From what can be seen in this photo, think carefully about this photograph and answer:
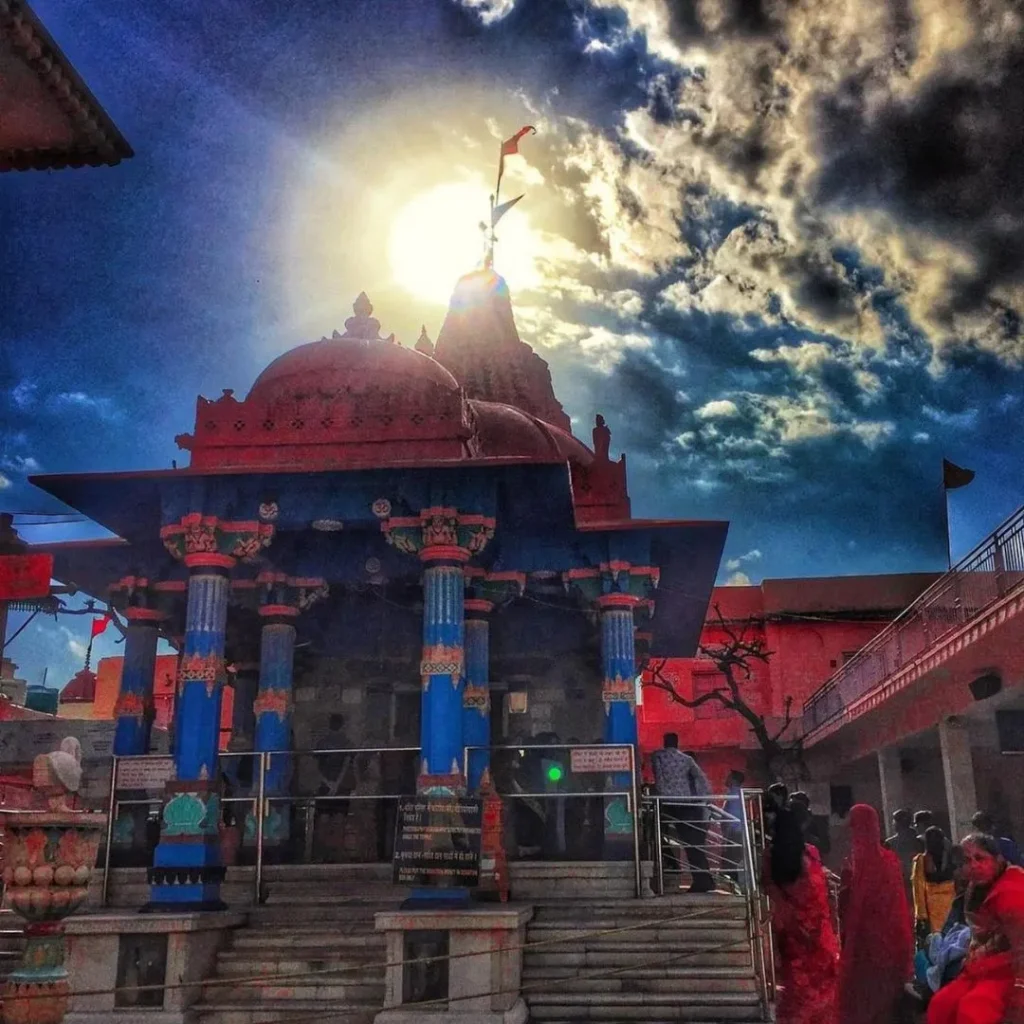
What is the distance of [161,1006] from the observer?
845cm

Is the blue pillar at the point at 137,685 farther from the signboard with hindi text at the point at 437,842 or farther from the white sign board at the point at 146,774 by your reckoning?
the signboard with hindi text at the point at 437,842

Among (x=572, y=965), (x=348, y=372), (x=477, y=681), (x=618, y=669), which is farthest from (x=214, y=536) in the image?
(x=572, y=965)

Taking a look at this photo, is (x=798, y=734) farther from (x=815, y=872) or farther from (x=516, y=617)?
(x=815, y=872)

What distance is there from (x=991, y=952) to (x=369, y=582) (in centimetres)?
919

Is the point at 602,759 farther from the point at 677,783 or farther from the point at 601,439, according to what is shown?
the point at 601,439

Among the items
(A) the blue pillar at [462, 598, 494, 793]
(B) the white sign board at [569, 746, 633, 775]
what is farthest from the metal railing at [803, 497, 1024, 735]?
(A) the blue pillar at [462, 598, 494, 793]

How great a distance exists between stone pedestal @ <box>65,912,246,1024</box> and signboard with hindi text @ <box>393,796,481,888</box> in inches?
74.9

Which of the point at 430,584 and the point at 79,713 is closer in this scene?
the point at 430,584

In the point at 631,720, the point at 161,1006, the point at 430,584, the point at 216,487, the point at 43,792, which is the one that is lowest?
the point at 161,1006

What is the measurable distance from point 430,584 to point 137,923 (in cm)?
426

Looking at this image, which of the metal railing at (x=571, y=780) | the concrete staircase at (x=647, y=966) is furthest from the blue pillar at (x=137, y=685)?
the concrete staircase at (x=647, y=966)

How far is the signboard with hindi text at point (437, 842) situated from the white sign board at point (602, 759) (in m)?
2.22

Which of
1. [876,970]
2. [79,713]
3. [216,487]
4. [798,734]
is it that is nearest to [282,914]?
[216,487]

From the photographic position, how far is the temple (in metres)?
10.8
